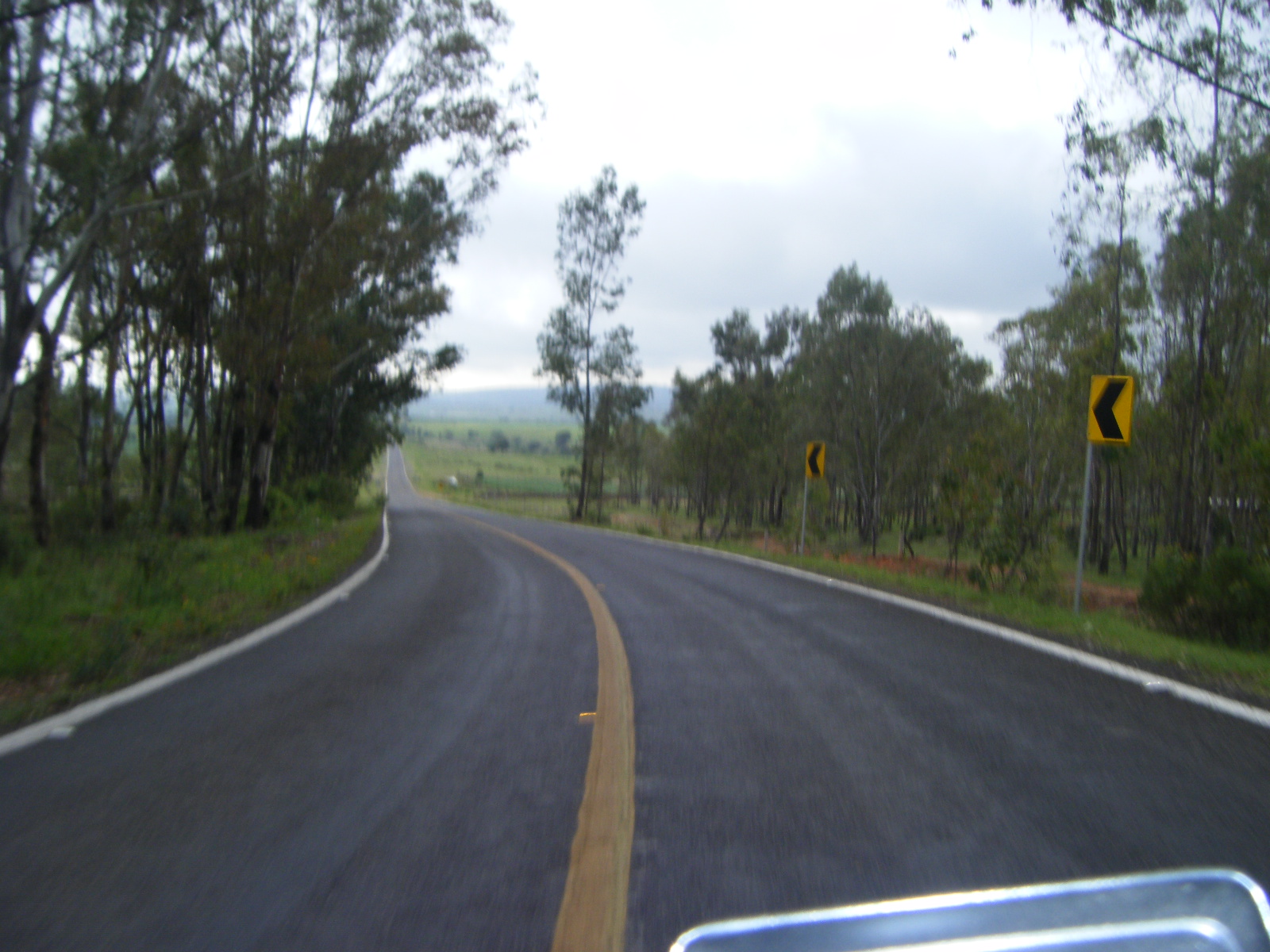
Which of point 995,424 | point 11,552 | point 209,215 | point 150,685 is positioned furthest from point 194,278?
point 995,424

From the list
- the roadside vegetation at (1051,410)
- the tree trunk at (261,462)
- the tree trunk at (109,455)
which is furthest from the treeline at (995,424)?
the tree trunk at (109,455)

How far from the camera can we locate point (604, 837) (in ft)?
13.8

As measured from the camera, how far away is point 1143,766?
16.9 ft

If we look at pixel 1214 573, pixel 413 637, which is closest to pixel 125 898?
pixel 413 637

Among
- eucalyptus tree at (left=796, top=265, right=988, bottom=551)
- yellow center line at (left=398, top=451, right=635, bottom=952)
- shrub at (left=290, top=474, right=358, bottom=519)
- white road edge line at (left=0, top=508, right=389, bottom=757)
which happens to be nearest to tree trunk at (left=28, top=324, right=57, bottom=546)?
shrub at (left=290, top=474, right=358, bottom=519)

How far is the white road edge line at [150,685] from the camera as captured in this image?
19.2 feet

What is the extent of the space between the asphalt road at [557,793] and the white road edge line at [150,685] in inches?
7.2

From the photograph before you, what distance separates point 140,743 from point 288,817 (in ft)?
5.98

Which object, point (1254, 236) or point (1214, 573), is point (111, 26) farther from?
point (1254, 236)

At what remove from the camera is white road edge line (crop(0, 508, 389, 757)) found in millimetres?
5863

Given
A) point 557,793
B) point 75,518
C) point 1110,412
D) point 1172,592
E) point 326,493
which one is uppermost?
point 1110,412

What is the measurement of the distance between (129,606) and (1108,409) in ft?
38.2

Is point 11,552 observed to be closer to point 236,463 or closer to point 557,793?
point 236,463

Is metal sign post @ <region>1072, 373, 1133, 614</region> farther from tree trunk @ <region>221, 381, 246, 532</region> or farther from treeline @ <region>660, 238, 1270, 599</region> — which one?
tree trunk @ <region>221, 381, 246, 532</region>
